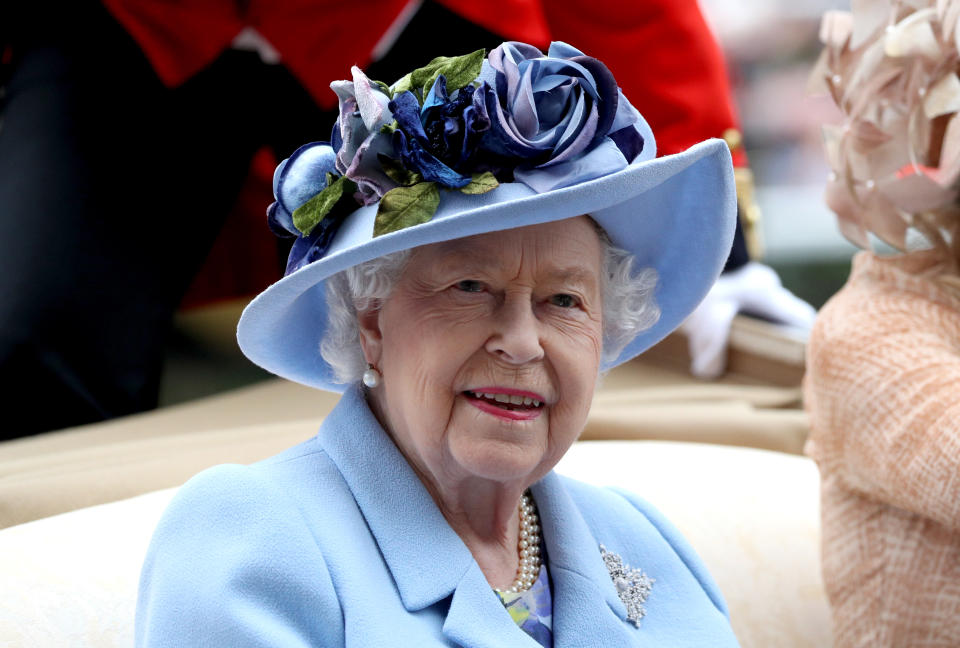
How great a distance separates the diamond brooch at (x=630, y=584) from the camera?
1491 mm

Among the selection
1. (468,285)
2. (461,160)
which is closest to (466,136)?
(461,160)

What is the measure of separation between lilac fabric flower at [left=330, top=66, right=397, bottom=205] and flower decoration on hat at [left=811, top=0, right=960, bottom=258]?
963mm

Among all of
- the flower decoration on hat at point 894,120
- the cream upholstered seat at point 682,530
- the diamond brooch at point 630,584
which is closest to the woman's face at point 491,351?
the diamond brooch at point 630,584

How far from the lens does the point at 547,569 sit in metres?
1.47

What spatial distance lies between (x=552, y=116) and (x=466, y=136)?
0.10m

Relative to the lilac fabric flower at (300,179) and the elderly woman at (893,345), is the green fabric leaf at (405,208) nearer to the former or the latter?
the lilac fabric flower at (300,179)

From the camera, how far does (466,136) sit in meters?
1.26

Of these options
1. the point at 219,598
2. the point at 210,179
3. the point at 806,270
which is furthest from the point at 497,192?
the point at 806,270

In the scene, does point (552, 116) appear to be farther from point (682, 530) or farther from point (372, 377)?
point (682, 530)

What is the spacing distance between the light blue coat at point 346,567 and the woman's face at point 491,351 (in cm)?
8

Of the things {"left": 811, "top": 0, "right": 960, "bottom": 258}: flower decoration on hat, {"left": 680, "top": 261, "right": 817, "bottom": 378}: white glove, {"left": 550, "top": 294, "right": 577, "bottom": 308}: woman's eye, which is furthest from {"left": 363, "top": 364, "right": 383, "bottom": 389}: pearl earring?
{"left": 680, "top": 261, "right": 817, "bottom": 378}: white glove

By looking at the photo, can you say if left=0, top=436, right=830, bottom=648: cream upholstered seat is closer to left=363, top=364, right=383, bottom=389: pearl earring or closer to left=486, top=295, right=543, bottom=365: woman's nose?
left=363, top=364, right=383, bottom=389: pearl earring

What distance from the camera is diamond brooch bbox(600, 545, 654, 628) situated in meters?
1.49

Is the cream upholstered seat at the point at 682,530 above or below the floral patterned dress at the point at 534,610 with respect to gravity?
below
